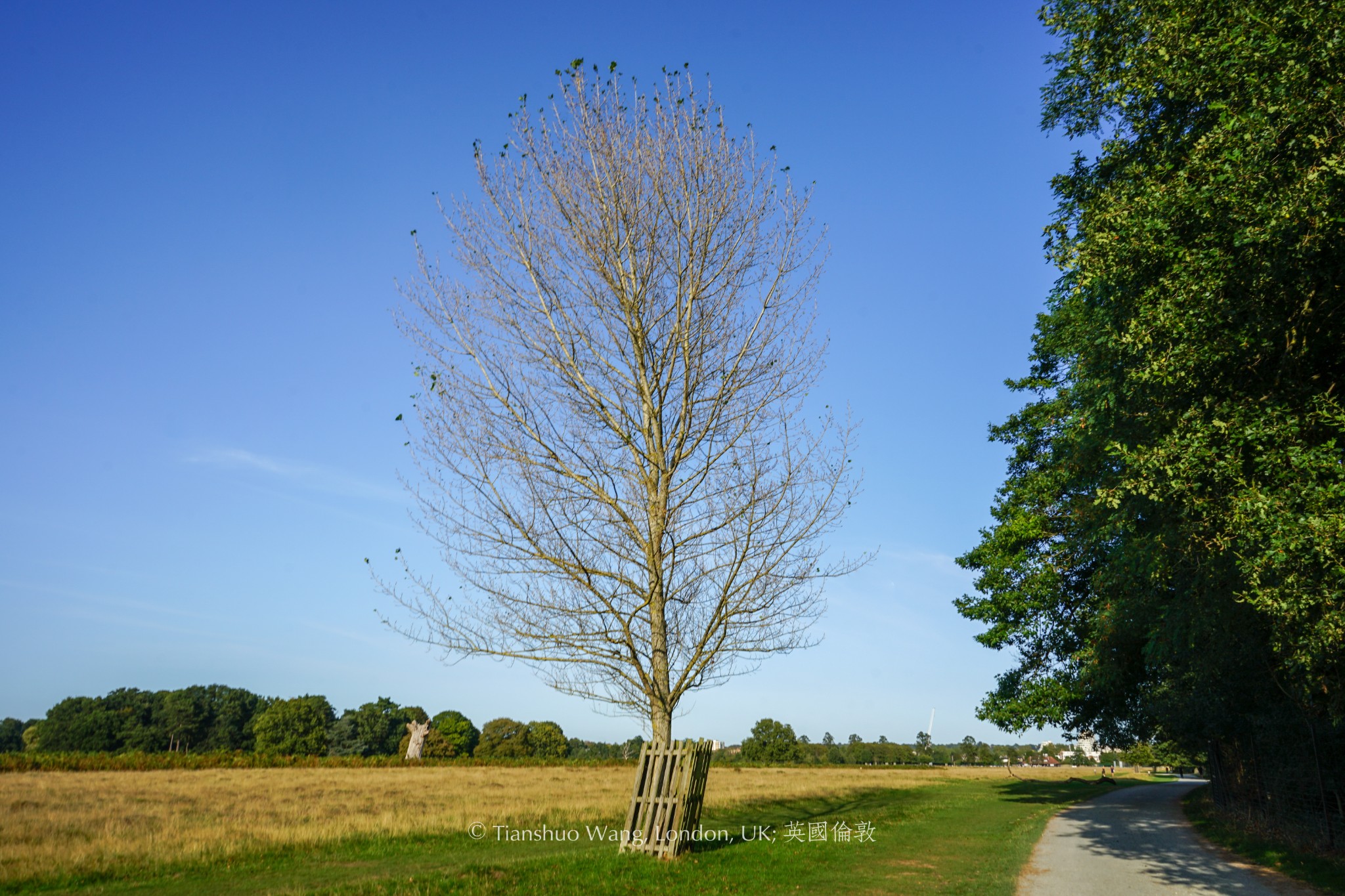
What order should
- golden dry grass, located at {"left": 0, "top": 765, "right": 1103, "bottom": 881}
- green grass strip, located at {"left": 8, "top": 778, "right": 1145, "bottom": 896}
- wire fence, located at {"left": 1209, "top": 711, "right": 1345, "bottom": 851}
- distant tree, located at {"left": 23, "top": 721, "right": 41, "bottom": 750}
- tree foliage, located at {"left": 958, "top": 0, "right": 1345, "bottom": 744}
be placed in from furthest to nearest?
1. distant tree, located at {"left": 23, "top": 721, "right": 41, "bottom": 750}
2. golden dry grass, located at {"left": 0, "top": 765, "right": 1103, "bottom": 881}
3. wire fence, located at {"left": 1209, "top": 711, "right": 1345, "bottom": 851}
4. green grass strip, located at {"left": 8, "top": 778, "right": 1145, "bottom": 896}
5. tree foliage, located at {"left": 958, "top": 0, "right": 1345, "bottom": 744}

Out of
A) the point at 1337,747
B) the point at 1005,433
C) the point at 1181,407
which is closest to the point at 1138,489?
the point at 1181,407

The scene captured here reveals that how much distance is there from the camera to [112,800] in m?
25.7

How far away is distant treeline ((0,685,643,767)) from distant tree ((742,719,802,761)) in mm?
14821

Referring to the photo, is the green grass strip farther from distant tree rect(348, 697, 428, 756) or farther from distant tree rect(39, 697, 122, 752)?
distant tree rect(39, 697, 122, 752)

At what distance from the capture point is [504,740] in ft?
360

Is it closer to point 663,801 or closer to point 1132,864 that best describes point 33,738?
point 663,801

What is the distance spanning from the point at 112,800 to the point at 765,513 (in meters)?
27.3

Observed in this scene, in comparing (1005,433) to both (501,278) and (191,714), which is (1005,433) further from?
(191,714)

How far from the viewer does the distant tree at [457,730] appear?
107938mm

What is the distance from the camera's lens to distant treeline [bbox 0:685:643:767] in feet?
316

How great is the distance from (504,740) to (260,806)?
91853mm

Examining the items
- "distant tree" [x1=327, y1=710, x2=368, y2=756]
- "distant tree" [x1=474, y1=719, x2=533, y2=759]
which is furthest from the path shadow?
"distant tree" [x1=327, y1=710, x2=368, y2=756]

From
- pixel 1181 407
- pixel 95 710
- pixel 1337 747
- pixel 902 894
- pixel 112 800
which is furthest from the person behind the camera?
pixel 95 710

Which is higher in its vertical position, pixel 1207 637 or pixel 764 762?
pixel 1207 637
